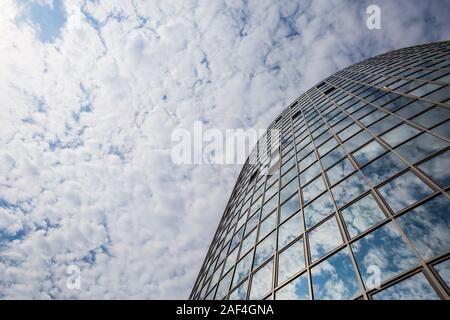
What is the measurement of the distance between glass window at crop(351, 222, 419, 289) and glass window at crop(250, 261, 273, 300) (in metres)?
3.52

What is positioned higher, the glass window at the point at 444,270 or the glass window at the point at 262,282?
the glass window at the point at 262,282

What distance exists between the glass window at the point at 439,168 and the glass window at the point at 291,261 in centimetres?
431

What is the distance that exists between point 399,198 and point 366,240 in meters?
1.51

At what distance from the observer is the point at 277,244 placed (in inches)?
406

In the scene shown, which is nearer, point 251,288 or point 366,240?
point 366,240

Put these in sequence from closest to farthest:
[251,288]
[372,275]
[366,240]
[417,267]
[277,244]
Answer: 1. [417,267]
2. [372,275]
3. [366,240]
4. [251,288]
5. [277,244]

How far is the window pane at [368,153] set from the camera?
952 cm

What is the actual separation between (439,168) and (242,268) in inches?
321

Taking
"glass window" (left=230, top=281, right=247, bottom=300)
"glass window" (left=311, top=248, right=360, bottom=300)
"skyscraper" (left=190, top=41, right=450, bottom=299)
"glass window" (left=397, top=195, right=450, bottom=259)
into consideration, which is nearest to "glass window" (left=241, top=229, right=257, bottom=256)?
"skyscraper" (left=190, top=41, right=450, bottom=299)

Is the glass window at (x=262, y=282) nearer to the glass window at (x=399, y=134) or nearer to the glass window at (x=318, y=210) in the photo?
the glass window at (x=318, y=210)

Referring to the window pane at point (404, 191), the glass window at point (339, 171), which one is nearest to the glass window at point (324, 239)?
the window pane at point (404, 191)

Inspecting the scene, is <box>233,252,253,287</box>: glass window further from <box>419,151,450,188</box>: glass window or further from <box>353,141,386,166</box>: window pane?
<box>419,151,450,188</box>: glass window
